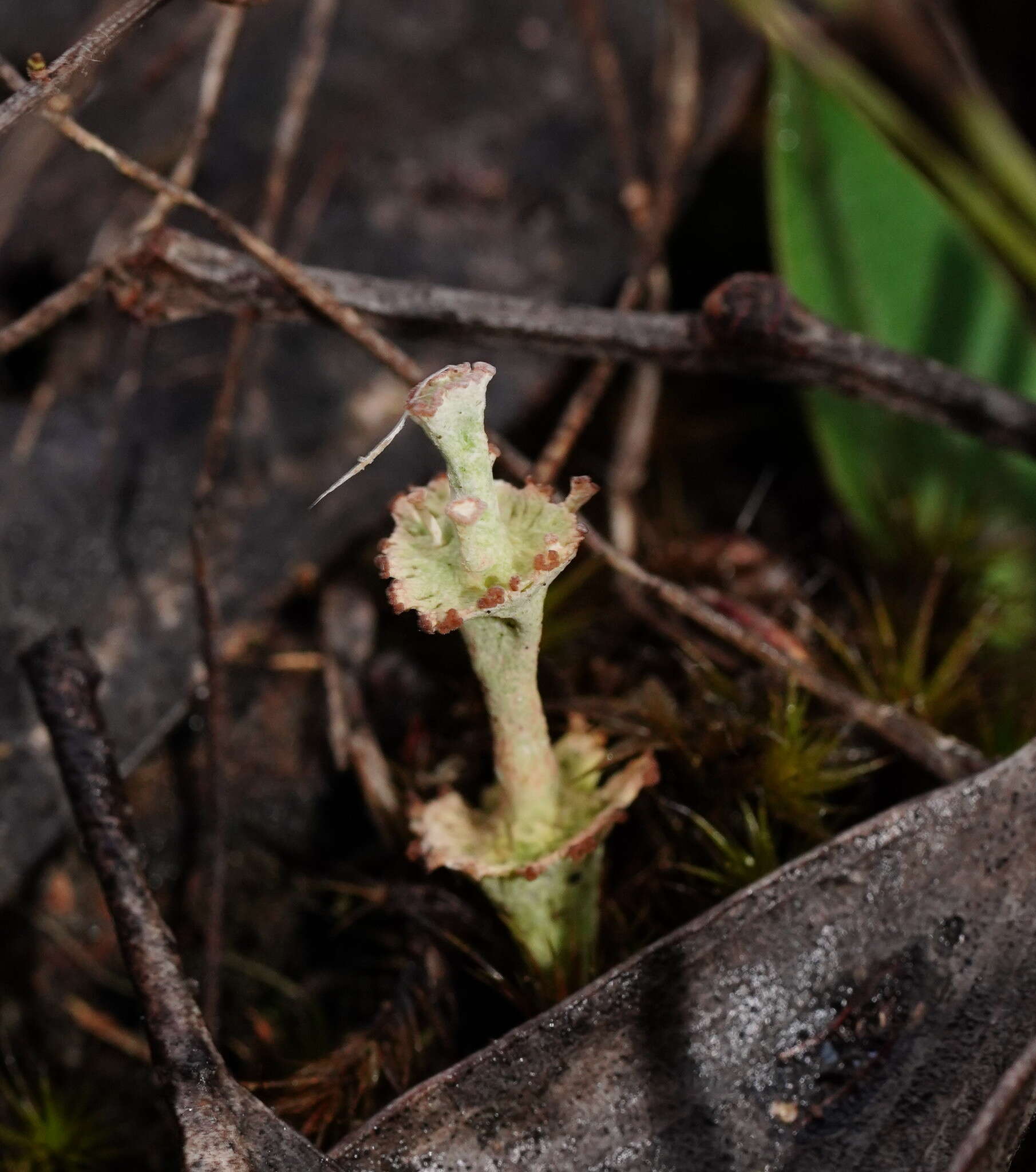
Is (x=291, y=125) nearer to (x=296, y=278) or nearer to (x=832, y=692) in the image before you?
(x=296, y=278)

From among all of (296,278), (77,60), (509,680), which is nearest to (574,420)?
(296,278)

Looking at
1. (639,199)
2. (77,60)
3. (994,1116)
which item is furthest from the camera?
(639,199)

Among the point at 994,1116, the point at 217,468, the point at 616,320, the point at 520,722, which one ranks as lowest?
the point at 994,1116

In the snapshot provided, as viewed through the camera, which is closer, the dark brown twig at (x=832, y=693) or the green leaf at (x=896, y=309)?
the dark brown twig at (x=832, y=693)

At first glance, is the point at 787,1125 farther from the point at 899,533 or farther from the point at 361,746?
the point at 899,533

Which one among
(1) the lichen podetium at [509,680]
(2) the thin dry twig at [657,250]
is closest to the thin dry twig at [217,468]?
(1) the lichen podetium at [509,680]

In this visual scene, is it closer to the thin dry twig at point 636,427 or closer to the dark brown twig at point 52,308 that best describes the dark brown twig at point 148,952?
the dark brown twig at point 52,308

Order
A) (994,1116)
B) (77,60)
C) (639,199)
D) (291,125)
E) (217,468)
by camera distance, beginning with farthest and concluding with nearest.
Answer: (639,199) < (291,125) < (217,468) < (77,60) < (994,1116)
